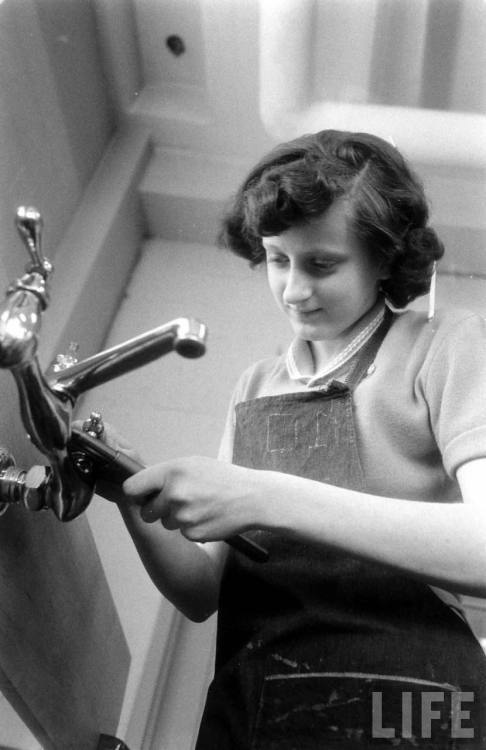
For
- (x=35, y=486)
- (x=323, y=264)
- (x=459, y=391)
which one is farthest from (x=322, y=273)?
(x=35, y=486)

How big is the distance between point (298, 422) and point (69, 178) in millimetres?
330

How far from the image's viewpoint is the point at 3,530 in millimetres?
494

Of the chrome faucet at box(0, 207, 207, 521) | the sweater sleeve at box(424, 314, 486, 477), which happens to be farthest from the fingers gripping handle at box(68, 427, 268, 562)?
the sweater sleeve at box(424, 314, 486, 477)

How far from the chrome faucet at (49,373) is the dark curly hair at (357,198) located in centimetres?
18

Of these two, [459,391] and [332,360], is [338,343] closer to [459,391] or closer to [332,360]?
[332,360]

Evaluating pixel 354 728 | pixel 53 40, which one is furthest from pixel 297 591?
pixel 53 40

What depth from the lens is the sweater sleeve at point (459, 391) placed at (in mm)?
509

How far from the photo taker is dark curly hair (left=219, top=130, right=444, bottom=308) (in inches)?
23.0

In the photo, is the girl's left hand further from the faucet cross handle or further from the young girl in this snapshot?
the faucet cross handle

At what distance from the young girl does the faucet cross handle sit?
0.13m

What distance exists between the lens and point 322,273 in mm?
584

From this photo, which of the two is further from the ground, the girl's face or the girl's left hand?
the girl's face

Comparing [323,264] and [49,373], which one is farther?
[323,264]

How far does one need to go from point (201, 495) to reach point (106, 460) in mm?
68
